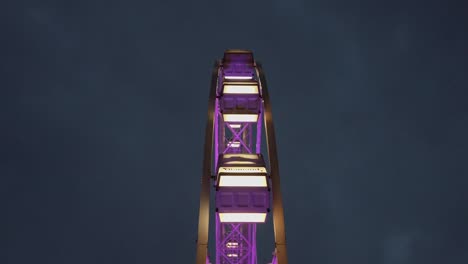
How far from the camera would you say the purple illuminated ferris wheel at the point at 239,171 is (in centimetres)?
1067

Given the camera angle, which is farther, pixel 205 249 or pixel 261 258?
pixel 261 258

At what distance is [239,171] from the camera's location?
40.6ft

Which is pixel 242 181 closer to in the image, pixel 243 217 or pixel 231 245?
pixel 243 217

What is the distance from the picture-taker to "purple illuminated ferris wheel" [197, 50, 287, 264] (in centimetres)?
1067

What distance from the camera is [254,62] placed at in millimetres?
17953

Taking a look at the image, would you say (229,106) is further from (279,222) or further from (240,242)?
(279,222)

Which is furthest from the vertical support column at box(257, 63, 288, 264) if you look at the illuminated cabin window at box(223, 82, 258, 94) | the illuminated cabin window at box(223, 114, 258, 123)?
the illuminated cabin window at box(223, 114, 258, 123)

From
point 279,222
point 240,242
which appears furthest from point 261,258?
point 279,222

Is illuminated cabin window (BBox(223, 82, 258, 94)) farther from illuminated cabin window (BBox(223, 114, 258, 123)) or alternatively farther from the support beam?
the support beam

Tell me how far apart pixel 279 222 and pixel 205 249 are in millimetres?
1867

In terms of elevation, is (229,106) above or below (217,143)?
above

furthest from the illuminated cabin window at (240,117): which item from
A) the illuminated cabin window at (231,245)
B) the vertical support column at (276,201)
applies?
the illuminated cabin window at (231,245)

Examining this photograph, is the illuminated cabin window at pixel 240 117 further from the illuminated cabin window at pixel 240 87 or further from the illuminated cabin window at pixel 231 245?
the illuminated cabin window at pixel 231 245

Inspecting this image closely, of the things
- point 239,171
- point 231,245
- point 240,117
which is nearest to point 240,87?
point 240,117
